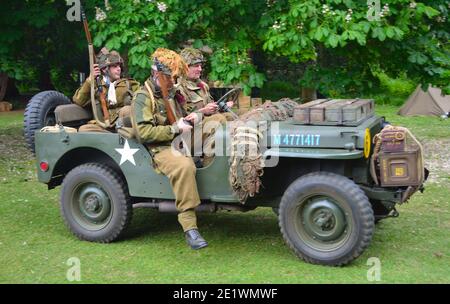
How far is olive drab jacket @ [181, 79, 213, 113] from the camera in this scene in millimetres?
6500

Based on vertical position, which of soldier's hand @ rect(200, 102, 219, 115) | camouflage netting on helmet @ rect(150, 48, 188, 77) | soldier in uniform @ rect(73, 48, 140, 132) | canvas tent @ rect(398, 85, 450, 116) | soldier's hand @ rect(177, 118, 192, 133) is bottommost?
canvas tent @ rect(398, 85, 450, 116)

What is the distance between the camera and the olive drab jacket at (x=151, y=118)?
5668 mm

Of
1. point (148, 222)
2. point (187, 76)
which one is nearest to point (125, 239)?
point (148, 222)

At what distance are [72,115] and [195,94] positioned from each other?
1.28 m

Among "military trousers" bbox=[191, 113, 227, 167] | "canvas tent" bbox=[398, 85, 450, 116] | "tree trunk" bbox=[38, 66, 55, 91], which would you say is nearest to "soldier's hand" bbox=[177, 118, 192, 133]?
"military trousers" bbox=[191, 113, 227, 167]

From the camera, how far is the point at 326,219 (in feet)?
17.3

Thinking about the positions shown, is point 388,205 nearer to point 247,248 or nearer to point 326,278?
point 326,278

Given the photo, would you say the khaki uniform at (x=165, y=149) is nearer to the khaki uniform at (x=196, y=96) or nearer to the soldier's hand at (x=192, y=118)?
the soldier's hand at (x=192, y=118)

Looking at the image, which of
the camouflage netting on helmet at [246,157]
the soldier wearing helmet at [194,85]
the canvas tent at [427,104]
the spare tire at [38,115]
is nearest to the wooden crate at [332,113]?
the camouflage netting on helmet at [246,157]

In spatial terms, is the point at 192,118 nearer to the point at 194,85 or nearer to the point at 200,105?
the point at 200,105

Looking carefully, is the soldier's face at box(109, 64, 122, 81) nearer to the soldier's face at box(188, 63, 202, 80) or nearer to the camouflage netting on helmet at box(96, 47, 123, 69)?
the camouflage netting on helmet at box(96, 47, 123, 69)

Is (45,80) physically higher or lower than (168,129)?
lower

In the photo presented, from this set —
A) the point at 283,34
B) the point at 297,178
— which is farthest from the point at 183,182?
the point at 283,34

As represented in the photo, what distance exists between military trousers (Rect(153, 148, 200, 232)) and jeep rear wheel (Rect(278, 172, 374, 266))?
768mm
